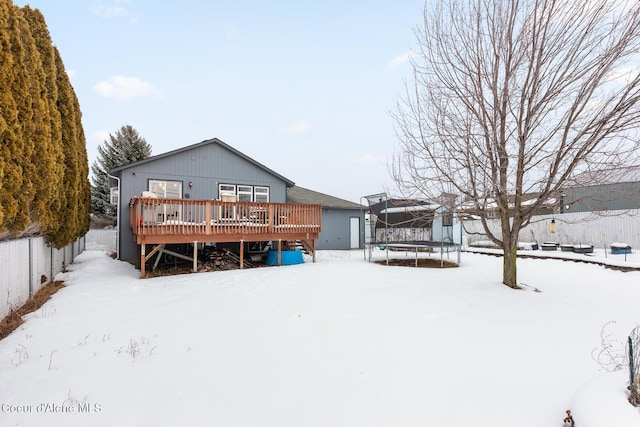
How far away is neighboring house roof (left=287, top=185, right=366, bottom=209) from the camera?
16406mm

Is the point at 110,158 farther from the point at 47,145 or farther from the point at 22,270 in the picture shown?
the point at 22,270

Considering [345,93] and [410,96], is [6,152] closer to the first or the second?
[410,96]

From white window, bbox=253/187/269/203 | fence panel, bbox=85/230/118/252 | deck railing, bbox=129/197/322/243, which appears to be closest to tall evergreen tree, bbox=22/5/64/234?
deck railing, bbox=129/197/322/243

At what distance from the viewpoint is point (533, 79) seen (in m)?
6.08

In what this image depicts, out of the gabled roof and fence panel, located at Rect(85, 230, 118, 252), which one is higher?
the gabled roof

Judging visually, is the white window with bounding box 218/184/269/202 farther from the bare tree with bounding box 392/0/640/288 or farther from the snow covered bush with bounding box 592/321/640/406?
the snow covered bush with bounding box 592/321/640/406

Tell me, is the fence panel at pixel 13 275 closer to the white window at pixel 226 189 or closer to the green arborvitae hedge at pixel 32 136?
the green arborvitae hedge at pixel 32 136

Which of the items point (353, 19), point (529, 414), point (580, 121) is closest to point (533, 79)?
point (580, 121)

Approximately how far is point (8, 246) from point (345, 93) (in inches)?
658

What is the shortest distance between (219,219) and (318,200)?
857 cm

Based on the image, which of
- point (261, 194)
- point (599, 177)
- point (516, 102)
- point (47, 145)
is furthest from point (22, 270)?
point (599, 177)

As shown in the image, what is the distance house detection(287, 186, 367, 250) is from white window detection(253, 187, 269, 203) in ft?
8.70

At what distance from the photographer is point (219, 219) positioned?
930 centimetres

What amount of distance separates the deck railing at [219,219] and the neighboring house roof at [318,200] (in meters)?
5.04
